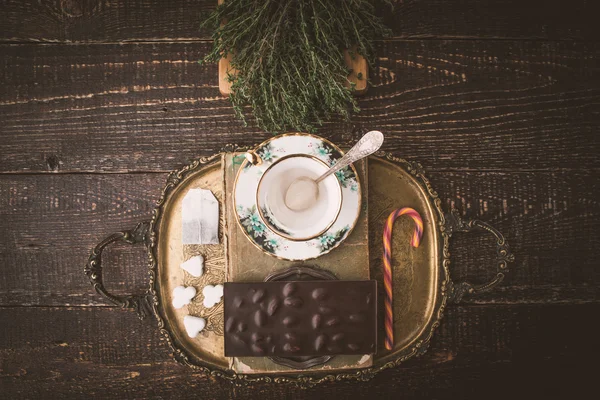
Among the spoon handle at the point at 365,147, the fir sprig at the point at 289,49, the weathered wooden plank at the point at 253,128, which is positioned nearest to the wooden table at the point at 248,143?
the weathered wooden plank at the point at 253,128

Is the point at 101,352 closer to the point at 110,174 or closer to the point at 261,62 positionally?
the point at 110,174

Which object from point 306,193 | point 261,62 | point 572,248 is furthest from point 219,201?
point 572,248

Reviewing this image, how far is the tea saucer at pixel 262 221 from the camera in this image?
1011 mm

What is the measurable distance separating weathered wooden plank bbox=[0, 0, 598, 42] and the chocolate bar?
0.76m

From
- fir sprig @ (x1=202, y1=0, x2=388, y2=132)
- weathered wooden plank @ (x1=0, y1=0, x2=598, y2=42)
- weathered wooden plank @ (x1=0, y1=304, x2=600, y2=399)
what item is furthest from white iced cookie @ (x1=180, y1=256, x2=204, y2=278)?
weathered wooden plank @ (x1=0, y1=0, x2=598, y2=42)

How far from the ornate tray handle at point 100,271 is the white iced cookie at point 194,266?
5.6 inches

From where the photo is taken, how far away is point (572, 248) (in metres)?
1.19

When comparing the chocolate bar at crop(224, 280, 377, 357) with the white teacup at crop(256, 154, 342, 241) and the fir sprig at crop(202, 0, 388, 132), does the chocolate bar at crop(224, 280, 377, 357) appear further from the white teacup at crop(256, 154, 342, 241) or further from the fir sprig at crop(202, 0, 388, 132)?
the fir sprig at crop(202, 0, 388, 132)

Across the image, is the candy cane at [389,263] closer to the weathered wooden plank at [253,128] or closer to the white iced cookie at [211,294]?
the weathered wooden plank at [253,128]

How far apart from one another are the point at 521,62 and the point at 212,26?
0.92 metres

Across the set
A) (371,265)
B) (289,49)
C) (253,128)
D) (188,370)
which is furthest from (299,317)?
(289,49)

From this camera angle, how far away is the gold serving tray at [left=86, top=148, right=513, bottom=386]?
1079 millimetres

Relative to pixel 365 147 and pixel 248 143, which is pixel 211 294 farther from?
pixel 365 147

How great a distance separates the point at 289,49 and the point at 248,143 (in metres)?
0.30
